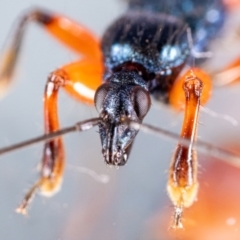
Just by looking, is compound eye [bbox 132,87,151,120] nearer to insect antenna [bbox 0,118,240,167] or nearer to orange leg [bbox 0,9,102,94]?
insect antenna [bbox 0,118,240,167]

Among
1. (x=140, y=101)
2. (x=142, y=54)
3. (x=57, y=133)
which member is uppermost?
(x=142, y=54)

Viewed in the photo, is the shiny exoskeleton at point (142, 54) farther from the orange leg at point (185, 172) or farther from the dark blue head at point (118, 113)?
the orange leg at point (185, 172)

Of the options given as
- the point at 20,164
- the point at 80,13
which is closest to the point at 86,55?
the point at 20,164

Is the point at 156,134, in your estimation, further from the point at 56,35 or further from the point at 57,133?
the point at 56,35

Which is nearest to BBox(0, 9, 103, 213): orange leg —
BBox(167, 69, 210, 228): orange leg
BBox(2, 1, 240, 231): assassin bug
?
BBox(2, 1, 240, 231): assassin bug

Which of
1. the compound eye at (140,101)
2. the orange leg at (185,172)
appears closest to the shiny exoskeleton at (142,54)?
the compound eye at (140,101)

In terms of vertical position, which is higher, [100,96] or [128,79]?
[128,79]

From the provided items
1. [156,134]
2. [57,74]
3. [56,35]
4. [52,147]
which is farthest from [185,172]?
[56,35]
